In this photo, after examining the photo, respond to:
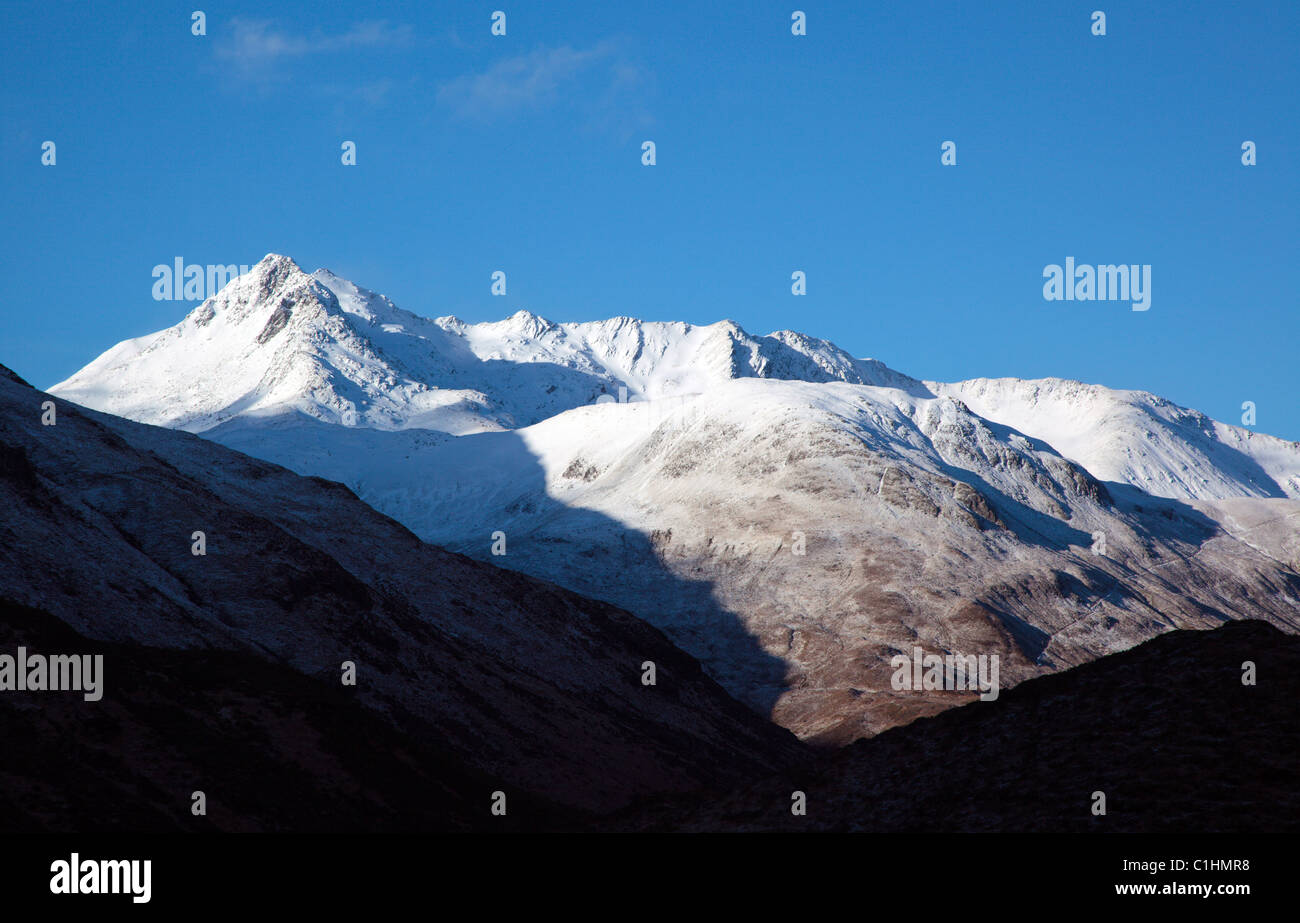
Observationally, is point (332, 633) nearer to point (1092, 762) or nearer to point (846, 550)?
point (1092, 762)

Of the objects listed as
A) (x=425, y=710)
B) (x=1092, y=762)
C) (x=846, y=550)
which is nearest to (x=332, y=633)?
(x=425, y=710)

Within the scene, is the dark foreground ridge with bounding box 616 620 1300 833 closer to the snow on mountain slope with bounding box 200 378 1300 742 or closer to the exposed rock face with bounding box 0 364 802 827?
the exposed rock face with bounding box 0 364 802 827

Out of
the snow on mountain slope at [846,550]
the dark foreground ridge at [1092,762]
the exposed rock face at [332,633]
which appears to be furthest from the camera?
the snow on mountain slope at [846,550]

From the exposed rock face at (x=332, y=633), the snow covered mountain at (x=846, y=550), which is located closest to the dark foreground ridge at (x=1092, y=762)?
the exposed rock face at (x=332, y=633)

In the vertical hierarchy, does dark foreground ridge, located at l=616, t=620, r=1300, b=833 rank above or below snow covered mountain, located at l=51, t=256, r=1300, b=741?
below

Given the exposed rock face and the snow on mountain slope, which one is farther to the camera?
the snow on mountain slope

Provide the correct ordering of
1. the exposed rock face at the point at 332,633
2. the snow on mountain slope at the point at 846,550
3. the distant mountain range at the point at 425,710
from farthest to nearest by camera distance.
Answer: the snow on mountain slope at the point at 846,550, the exposed rock face at the point at 332,633, the distant mountain range at the point at 425,710

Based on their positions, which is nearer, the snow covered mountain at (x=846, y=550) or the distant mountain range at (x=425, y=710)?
the distant mountain range at (x=425, y=710)

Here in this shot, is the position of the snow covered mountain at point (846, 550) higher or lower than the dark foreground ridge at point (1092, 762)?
higher

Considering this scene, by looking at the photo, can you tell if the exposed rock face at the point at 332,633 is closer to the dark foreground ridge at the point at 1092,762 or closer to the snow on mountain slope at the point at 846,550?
the dark foreground ridge at the point at 1092,762

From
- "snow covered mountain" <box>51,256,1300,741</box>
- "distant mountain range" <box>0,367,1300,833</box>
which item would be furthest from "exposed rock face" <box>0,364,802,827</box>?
"snow covered mountain" <box>51,256,1300,741</box>
